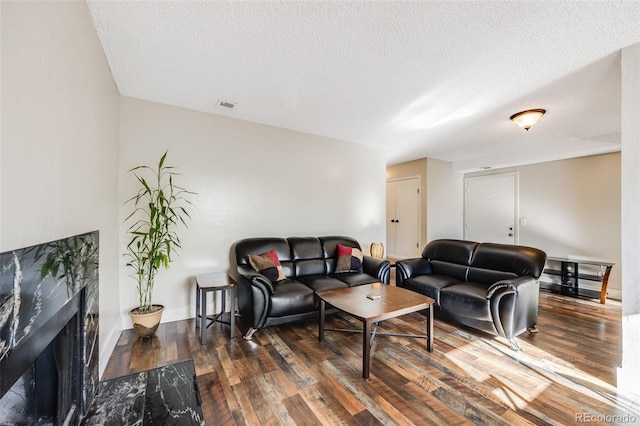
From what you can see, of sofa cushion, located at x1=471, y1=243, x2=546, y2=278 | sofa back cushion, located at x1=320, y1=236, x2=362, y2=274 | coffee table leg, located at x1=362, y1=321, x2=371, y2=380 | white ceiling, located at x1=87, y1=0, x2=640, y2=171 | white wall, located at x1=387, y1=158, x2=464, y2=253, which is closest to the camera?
white ceiling, located at x1=87, y1=0, x2=640, y2=171

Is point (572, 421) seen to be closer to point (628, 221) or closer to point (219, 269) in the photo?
point (628, 221)

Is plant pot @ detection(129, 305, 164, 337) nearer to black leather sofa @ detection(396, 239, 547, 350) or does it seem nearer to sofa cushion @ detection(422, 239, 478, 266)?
black leather sofa @ detection(396, 239, 547, 350)

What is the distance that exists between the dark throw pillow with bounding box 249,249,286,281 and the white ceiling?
1.79m

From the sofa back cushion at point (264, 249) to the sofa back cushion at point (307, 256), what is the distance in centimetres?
8

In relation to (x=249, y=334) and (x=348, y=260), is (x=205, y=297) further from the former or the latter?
(x=348, y=260)

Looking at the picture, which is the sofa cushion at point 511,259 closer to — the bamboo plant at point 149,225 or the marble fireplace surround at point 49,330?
the bamboo plant at point 149,225

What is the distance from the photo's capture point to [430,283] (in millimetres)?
3184

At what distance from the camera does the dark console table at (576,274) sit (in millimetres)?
3924

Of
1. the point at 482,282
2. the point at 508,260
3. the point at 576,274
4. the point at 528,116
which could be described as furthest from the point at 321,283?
the point at 576,274

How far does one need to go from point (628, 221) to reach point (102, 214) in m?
4.04

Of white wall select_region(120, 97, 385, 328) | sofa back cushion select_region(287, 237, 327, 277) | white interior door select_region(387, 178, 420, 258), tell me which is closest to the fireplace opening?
white wall select_region(120, 97, 385, 328)

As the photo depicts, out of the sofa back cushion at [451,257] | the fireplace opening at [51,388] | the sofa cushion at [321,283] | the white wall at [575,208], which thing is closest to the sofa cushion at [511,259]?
the sofa back cushion at [451,257]

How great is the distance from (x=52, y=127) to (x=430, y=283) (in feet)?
11.4

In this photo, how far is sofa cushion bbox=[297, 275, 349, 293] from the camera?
116 inches
